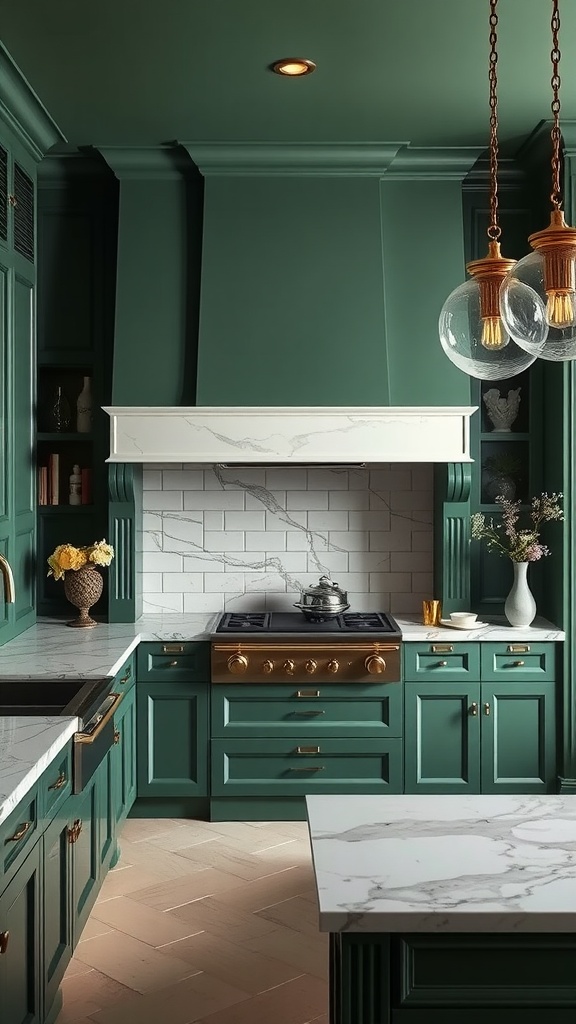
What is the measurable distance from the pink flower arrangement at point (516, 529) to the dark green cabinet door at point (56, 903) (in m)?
2.68

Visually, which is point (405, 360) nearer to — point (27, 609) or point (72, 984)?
point (27, 609)

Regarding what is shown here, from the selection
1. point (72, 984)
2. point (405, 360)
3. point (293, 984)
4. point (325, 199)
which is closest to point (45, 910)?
point (72, 984)

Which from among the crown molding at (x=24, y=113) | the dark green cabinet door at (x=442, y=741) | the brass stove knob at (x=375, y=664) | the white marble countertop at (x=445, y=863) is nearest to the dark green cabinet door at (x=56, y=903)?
the white marble countertop at (x=445, y=863)

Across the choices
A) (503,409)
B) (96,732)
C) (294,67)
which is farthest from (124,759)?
(294,67)

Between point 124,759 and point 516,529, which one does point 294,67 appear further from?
point 124,759

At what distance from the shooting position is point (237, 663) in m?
4.73

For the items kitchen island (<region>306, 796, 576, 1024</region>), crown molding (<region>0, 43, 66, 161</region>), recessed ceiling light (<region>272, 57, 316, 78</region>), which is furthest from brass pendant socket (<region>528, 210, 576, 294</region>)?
crown molding (<region>0, 43, 66, 161</region>)

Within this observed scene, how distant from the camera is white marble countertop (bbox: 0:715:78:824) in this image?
7.87ft

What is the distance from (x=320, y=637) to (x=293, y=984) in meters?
1.75

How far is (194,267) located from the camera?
195 inches

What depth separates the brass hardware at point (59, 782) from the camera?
9.45ft

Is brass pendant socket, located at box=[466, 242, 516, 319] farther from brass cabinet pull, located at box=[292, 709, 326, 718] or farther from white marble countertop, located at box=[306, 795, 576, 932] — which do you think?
brass cabinet pull, located at box=[292, 709, 326, 718]

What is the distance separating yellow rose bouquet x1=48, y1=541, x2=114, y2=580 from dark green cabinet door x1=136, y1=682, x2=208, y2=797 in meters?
0.64

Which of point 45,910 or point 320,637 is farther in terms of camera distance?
point 320,637
